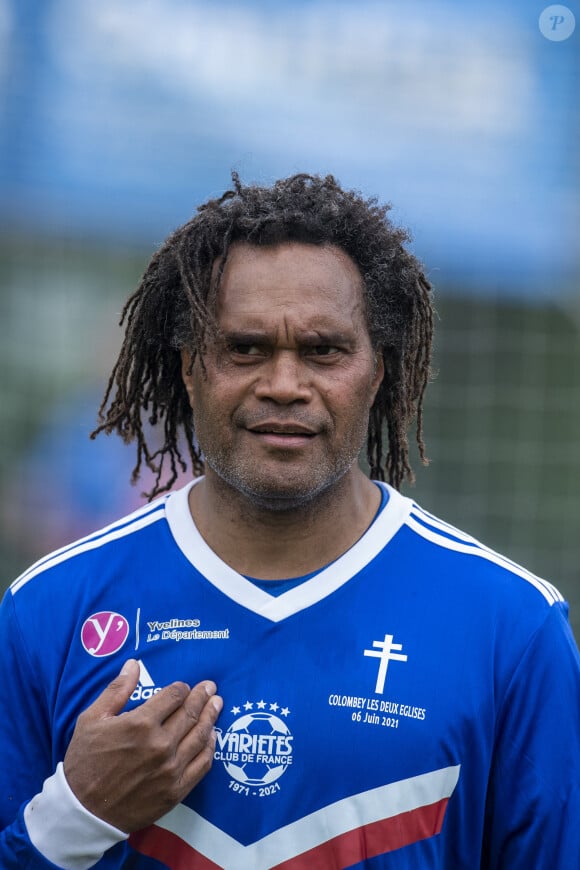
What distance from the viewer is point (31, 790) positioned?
2350 mm

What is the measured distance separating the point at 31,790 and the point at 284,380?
1.01 m

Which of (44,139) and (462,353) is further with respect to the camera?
(462,353)

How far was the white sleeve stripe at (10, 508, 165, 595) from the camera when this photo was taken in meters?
2.46

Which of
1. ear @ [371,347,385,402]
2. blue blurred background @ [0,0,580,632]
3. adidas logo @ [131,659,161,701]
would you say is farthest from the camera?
blue blurred background @ [0,0,580,632]

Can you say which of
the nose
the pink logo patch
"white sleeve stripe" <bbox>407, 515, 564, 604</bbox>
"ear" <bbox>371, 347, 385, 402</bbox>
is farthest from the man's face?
the pink logo patch

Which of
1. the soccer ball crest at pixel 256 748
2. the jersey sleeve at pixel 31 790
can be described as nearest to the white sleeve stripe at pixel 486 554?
the soccer ball crest at pixel 256 748

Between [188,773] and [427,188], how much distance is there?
4006mm

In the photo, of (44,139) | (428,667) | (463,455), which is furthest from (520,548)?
(428,667)

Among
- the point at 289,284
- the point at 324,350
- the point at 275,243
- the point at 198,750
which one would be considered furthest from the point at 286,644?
the point at 275,243

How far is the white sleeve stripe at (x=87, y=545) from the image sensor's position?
246cm

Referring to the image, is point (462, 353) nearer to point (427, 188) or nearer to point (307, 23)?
point (427, 188)

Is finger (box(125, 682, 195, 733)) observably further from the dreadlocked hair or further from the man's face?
the dreadlocked hair

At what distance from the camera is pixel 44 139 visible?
5.81 metres

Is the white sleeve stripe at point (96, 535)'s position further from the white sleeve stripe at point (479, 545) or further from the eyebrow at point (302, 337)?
the white sleeve stripe at point (479, 545)
